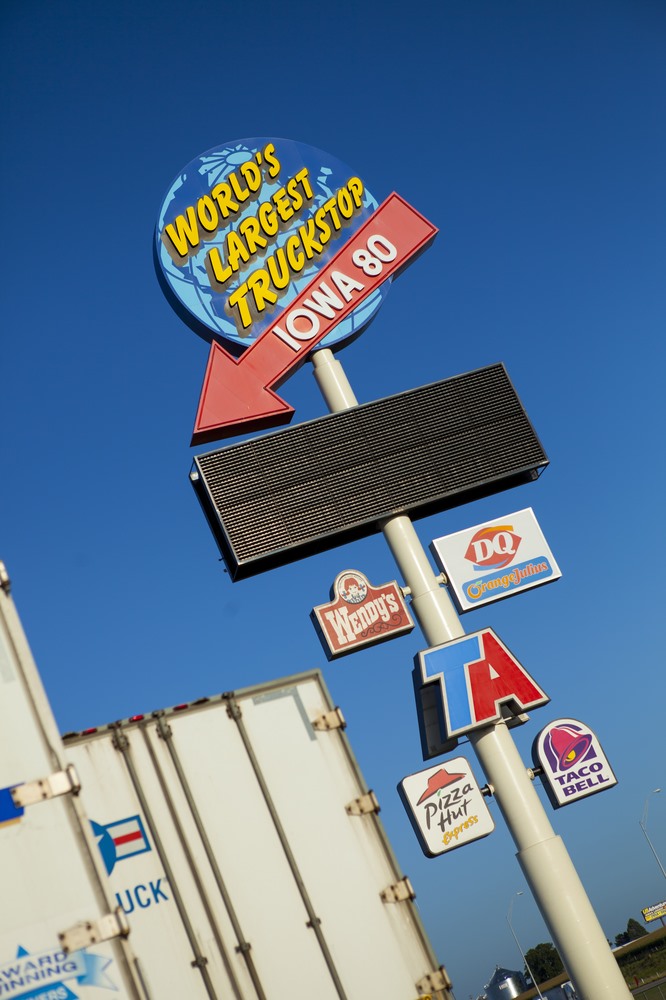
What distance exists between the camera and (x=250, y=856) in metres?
8.86

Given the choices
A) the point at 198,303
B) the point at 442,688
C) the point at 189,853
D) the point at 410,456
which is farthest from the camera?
the point at 198,303

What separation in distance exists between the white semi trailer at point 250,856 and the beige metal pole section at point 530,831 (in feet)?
20.5

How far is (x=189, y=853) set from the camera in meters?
8.71

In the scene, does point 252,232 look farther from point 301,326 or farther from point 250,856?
point 250,856

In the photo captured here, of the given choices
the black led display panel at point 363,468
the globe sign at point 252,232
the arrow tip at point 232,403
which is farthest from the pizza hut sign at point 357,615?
the globe sign at point 252,232

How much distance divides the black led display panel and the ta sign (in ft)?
7.40

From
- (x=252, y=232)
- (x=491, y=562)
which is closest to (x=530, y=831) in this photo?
(x=491, y=562)

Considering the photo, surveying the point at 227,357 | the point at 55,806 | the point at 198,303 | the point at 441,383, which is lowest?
the point at 55,806

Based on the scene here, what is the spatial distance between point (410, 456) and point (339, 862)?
827cm

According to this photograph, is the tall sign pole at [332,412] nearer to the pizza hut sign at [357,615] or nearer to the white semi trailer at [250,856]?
the pizza hut sign at [357,615]

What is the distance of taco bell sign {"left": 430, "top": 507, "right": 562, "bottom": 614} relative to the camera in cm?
1571

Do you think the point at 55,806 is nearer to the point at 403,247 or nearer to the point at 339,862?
the point at 339,862

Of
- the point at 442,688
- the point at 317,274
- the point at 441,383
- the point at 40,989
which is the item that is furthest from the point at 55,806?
the point at 317,274

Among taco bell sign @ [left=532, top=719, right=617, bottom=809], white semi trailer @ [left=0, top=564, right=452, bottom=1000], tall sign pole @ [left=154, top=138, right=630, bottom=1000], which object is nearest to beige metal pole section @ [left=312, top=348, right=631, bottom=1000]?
tall sign pole @ [left=154, top=138, right=630, bottom=1000]
